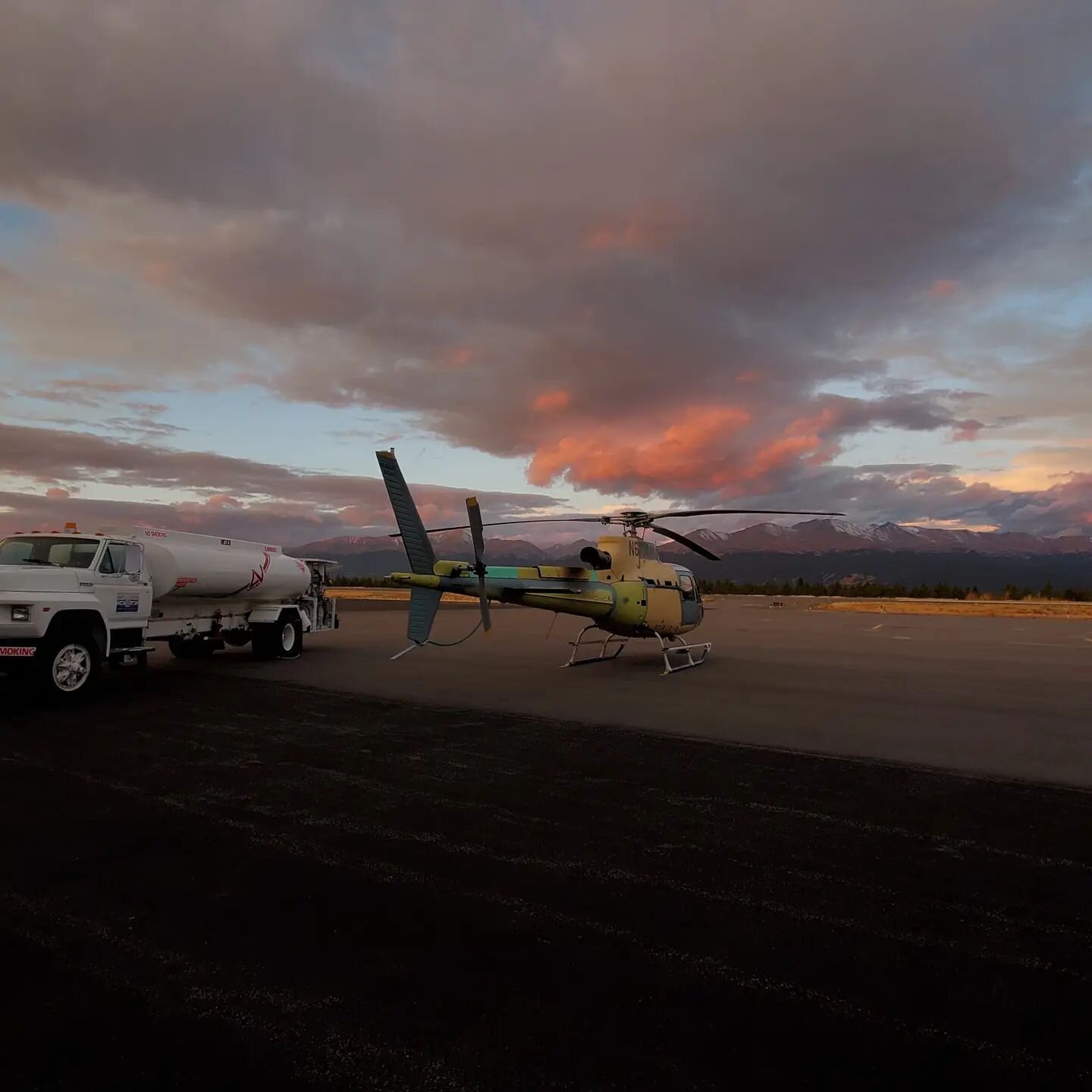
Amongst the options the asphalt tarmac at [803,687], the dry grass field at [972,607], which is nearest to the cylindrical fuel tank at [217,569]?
the asphalt tarmac at [803,687]

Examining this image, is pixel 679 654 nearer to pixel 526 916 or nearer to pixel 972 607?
pixel 526 916

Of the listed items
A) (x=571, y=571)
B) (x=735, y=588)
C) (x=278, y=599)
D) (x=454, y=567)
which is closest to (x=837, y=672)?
(x=571, y=571)

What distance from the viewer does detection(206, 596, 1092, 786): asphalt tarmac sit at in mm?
8648

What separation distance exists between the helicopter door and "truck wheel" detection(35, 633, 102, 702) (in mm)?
11410

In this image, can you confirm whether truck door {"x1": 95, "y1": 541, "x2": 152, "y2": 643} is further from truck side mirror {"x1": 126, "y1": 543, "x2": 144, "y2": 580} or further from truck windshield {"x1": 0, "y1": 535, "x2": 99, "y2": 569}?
truck windshield {"x1": 0, "y1": 535, "x2": 99, "y2": 569}

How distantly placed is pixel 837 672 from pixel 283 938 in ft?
43.5

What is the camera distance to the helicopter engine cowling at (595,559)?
14.7 m

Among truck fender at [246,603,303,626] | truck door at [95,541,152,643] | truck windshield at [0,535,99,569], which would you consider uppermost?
truck windshield at [0,535,99,569]

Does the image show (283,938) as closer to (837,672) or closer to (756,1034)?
(756,1034)

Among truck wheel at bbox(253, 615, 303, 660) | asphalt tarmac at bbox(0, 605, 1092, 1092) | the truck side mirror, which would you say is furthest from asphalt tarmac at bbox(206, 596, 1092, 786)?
the truck side mirror

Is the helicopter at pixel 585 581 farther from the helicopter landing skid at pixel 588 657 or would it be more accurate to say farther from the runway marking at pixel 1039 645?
the runway marking at pixel 1039 645

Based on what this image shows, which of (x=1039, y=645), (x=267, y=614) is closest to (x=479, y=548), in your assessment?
(x=267, y=614)

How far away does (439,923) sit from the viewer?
395 cm

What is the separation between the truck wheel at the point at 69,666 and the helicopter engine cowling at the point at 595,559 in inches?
344
